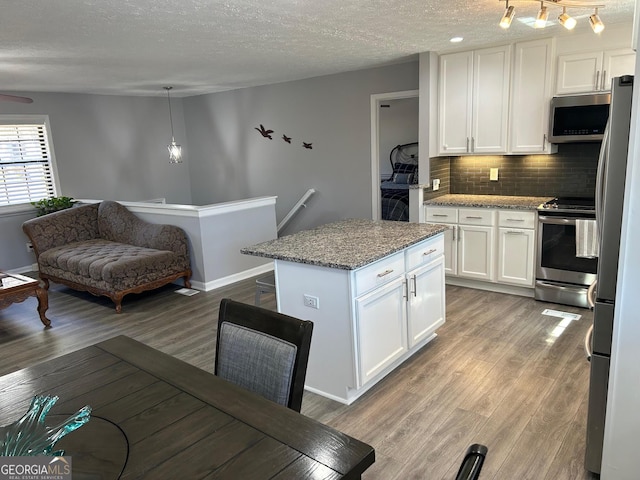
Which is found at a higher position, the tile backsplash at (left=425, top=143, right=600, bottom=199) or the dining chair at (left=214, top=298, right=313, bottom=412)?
the tile backsplash at (left=425, top=143, right=600, bottom=199)

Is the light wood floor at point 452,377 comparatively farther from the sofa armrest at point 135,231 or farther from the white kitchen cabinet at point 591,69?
the white kitchen cabinet at point 591,69

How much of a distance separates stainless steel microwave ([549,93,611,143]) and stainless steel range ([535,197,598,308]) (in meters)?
0.58

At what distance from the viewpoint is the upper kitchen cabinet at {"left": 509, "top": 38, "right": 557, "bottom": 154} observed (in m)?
4.15

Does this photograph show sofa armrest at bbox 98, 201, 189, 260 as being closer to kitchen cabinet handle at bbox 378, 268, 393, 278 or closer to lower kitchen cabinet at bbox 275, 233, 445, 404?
lower kitchen cabinet at bbox 275, 233, 445, 404

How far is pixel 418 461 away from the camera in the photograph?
2236 mm

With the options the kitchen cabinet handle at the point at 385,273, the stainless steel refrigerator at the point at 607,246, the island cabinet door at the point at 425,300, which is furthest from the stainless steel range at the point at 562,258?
the stainless steel refrigerator at the point at 607,246

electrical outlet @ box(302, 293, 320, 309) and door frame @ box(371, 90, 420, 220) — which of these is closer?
electrical outlet @ box(302, 293, 320, 309)

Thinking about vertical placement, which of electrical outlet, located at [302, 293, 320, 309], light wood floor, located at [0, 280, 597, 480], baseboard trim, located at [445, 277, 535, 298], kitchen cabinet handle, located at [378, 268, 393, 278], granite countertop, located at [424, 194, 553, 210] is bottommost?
light wood floor, located at [0, 280, 597, 480]

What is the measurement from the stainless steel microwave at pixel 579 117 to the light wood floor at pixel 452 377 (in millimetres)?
1500

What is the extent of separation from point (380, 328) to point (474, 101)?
2.81 metres

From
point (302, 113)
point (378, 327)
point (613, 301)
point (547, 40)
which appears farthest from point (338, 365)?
point (302, 113)

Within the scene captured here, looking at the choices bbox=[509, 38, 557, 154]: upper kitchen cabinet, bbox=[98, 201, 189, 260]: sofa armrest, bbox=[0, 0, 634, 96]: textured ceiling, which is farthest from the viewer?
bbox=[98, 201, 189, 260]: sofa armrest

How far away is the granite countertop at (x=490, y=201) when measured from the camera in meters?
4.30

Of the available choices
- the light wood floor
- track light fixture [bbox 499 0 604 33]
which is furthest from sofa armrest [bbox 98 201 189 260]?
track light fixture [bbox 499 0 604 33]
